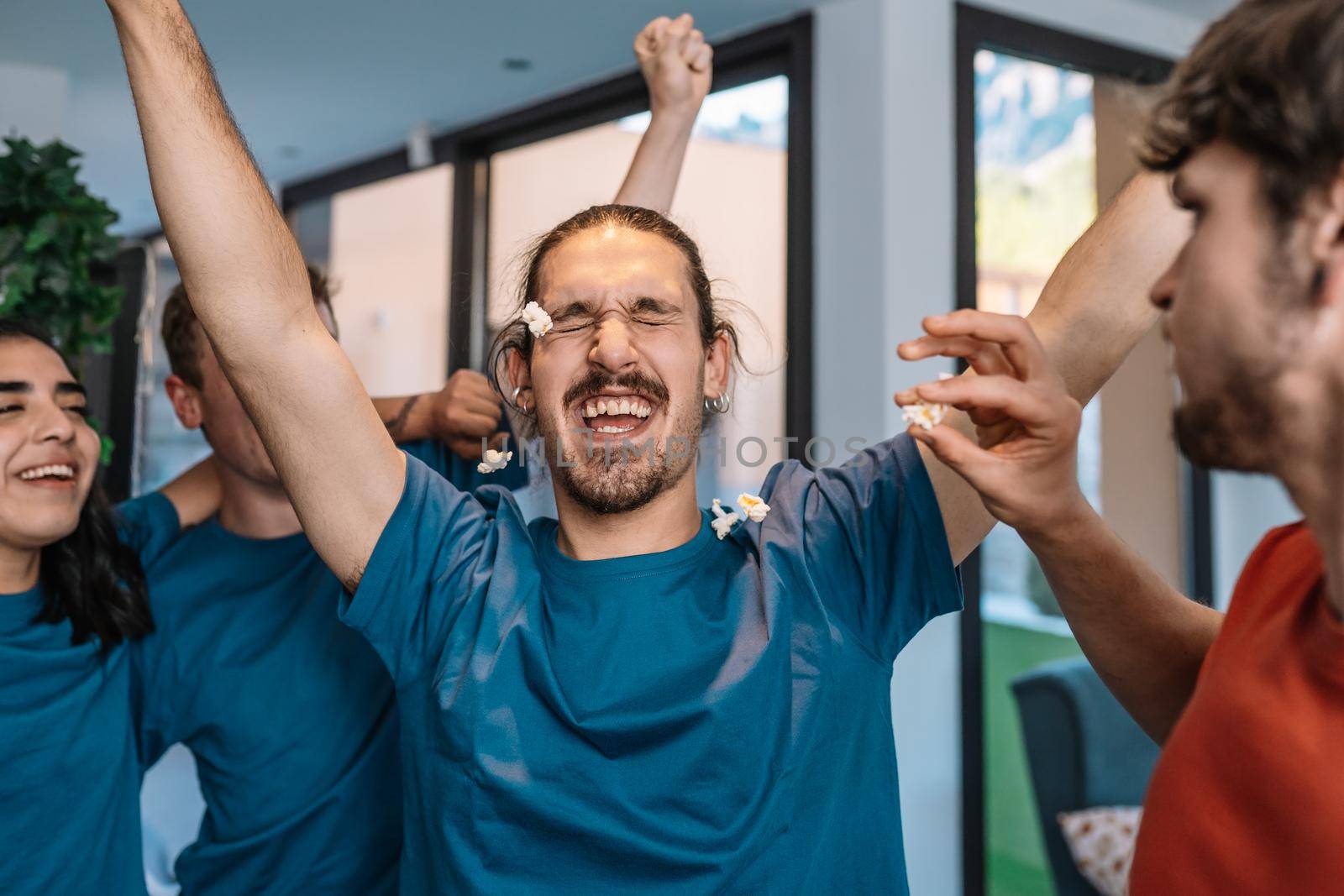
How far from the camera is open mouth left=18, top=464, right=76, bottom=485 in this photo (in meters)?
1.66

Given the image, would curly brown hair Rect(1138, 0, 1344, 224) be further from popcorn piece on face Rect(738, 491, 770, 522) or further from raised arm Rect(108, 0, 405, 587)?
raised arm Rect(108, 0, 405, 587)

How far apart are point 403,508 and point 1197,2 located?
312 centimetres

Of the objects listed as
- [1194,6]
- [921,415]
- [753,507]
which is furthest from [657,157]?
[1194,6]

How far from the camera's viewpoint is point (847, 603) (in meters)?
1.30

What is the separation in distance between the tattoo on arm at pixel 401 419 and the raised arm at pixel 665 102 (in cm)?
50

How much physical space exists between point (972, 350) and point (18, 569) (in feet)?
4.78

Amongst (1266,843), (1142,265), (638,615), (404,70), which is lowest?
(1266,843)

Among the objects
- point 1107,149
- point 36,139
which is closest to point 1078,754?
point 1107,149

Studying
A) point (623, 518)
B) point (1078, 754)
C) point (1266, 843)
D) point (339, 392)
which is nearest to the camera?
point (1266, 843)

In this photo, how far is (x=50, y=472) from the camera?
168cm

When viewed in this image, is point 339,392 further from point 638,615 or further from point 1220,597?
point 1220,597

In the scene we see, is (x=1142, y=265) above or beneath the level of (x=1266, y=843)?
above

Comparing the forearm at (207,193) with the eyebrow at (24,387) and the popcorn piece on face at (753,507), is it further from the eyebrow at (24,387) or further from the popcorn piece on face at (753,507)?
the eyebrow at (24,387)

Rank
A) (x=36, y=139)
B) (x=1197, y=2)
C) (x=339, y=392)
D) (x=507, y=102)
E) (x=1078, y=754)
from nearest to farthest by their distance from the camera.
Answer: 1. (x=339, y=392)
2. (x=1078, y=754)
3. (x=1197, y=2)
4. (x=36, y=139)
5. (x=507, y=102)
